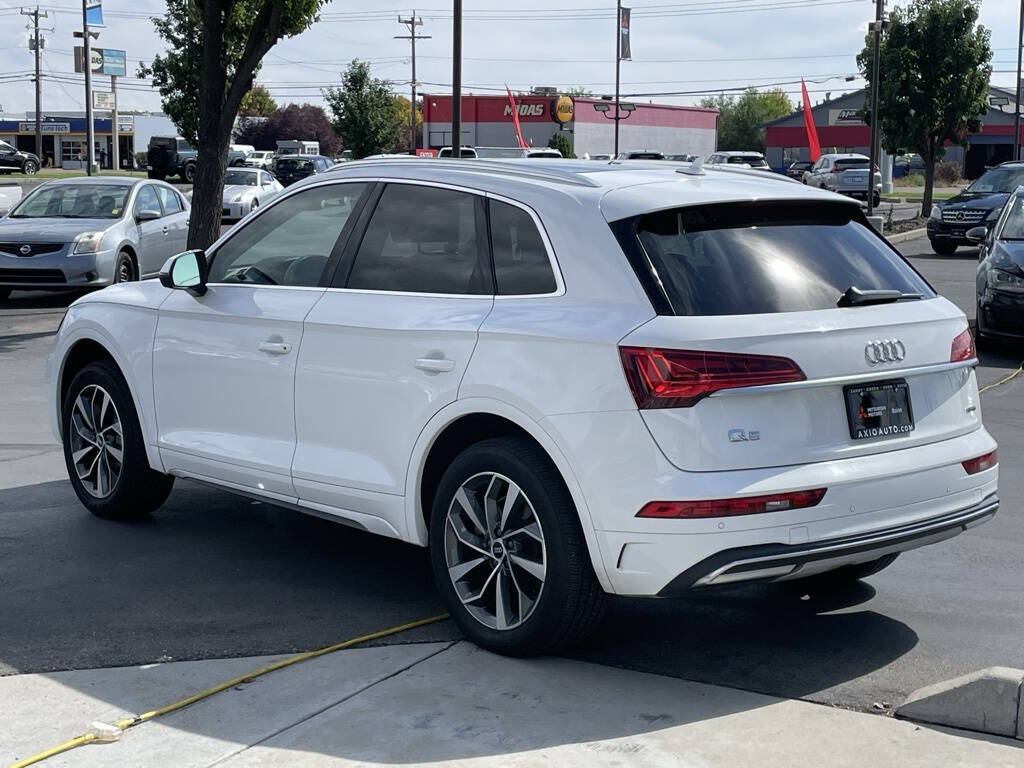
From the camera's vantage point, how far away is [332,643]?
530 centimetres

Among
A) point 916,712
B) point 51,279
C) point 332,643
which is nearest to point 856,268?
point 916,712

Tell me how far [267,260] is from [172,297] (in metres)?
0.62

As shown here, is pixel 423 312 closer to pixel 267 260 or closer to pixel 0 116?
pixel 267 260

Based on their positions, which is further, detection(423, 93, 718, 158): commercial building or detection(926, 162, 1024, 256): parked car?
detection(423, 93, 718, 158): commercial building

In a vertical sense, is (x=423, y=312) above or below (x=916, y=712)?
above

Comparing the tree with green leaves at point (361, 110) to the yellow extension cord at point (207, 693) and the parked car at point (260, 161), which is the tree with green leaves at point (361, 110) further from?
the yellow extension cord at point (207, 693)

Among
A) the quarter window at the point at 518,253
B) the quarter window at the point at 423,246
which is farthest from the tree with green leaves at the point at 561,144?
the quarter window at the point at 518,253

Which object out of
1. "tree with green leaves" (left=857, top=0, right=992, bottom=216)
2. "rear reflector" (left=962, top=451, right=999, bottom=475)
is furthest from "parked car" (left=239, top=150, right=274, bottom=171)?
"rear reflector" (left=962, top=451, right=999, bottom=475)

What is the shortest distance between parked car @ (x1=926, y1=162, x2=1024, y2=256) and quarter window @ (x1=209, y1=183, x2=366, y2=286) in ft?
75.4

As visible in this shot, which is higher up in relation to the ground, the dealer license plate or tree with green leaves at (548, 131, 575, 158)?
tree with green leaves at (548, 131, 575, 158)

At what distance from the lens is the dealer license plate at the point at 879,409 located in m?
4.82

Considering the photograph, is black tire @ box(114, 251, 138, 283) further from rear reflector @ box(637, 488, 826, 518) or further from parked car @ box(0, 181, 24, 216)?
rear reflector @ box(637, 488, 826, 518)

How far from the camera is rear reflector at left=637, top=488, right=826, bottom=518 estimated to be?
4539 mm

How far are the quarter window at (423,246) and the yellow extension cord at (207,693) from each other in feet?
4.34
